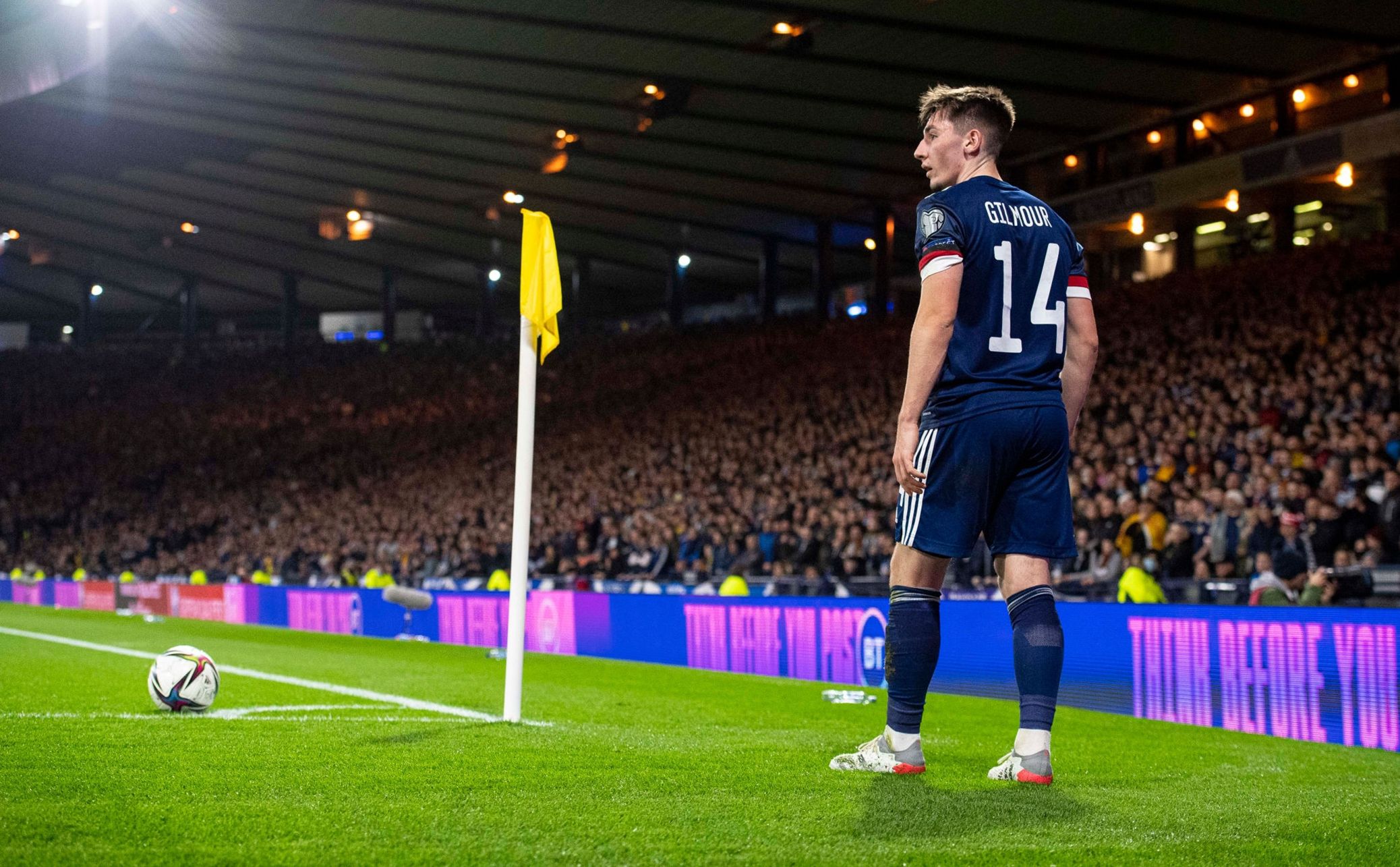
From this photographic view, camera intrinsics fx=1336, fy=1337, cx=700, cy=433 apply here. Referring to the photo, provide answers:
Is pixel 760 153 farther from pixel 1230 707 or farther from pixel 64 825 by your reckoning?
pixel 64 825

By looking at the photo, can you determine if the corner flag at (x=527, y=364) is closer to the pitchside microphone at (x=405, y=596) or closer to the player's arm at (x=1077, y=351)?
the pitchside microphone at (x=405, y=596)

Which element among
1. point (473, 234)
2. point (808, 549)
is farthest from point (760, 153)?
point (808, 549)

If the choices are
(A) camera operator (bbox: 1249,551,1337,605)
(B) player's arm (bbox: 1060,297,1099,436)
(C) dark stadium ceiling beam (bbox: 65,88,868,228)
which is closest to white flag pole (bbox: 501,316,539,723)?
(B) player's arm (bbox: 1060,297,1099,436)

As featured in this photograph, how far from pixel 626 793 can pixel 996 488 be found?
1.54 metres

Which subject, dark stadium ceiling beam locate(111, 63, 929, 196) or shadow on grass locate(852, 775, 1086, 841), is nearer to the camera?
shadow on grass locate(852, 775, 1086, 841)

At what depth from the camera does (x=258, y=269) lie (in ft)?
164

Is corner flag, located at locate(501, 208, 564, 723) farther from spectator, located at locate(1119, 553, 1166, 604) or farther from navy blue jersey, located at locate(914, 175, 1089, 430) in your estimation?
spectator, located at locate(1119, 553, 1166, 604)

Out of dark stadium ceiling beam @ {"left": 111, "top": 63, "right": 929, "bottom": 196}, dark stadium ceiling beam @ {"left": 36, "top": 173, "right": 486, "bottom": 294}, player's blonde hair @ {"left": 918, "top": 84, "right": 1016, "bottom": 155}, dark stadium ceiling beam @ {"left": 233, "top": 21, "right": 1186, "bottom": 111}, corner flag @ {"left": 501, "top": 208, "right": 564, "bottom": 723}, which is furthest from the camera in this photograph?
dark stadium ceiling beam @ {"left": 36, "top": 173, "right": 486, "bottom": 294}

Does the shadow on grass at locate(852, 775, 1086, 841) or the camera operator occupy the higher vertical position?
the camera operator

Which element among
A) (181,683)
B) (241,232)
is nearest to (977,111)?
(181,683)

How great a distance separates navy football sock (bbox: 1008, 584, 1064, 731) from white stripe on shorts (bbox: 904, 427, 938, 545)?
400mm

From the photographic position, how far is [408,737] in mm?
5594

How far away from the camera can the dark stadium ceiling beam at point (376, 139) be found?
30.7 meters

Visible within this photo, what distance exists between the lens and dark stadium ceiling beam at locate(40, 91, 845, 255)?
31297 mm
